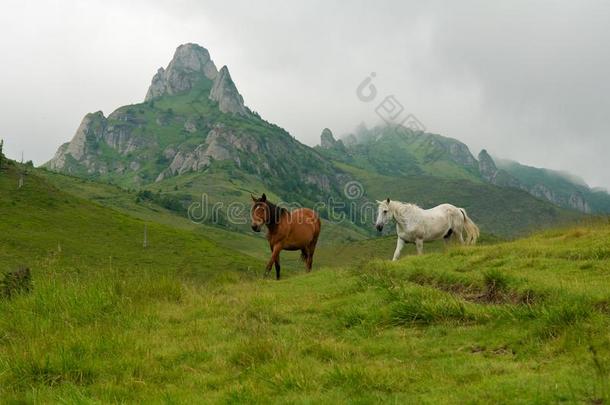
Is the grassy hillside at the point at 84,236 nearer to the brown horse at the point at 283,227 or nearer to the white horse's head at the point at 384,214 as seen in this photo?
the brown horse at the point at 283,227

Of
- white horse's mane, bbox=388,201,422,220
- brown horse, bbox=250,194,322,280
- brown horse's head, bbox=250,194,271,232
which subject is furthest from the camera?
white horse's mane, bbox=388,201,422,220

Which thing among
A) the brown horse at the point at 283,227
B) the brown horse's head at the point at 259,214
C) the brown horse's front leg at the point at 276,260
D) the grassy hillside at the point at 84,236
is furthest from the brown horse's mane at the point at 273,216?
the grassy hillside at the point at 84,236

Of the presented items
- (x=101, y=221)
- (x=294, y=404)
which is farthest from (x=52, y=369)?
(x=101, y=221)

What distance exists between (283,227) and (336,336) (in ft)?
36.0

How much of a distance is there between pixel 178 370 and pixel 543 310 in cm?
487

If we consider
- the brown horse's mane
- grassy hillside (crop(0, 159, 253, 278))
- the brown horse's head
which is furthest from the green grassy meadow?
grassy hillside (crop(0, 159, 253, 278))

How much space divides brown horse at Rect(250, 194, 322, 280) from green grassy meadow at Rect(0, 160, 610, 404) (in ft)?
13.2

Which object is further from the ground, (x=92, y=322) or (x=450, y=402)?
(x=450, y=402)

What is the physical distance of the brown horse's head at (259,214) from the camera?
689 inches

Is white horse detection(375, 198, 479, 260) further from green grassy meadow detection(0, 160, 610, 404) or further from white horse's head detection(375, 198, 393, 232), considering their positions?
green grassy meadow detection(0, 160, 610, 404)

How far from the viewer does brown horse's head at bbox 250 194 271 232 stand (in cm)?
1750

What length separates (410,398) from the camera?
16.2 ft

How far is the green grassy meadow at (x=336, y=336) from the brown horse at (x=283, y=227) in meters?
4.03

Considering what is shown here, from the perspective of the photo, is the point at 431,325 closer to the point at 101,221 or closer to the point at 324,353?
the point at 324,353
